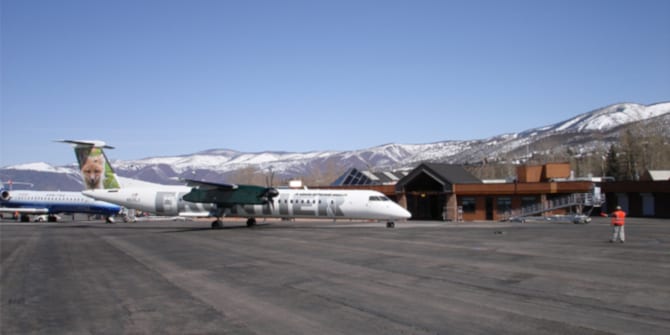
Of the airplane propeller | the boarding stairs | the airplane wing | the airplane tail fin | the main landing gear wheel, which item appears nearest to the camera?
the airplane propeller

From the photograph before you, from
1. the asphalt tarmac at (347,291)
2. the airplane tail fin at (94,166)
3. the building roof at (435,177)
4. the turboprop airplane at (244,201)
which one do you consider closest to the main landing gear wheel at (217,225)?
the turboprop airplane at (244,201)

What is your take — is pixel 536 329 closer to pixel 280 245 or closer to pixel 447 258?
pixel 447 258

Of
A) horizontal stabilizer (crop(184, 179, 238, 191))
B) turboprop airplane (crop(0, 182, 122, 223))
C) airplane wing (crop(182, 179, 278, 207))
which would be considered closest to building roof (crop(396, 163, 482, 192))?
airplane wing (crop(182, 179, 278, 207))

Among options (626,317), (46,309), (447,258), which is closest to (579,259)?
(447,258)

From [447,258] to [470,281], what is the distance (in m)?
5.67

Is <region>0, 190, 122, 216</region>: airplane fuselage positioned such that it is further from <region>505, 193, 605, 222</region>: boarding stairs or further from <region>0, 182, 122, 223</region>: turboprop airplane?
<region>505, 193, 605, 222</region>: boarding stairs

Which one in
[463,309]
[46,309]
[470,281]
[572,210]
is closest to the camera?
[463,309]

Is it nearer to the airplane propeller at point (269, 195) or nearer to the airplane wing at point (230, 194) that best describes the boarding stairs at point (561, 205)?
the airplane propeller at point (269, 195)

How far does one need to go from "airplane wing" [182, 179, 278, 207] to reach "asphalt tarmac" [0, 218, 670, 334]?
18.9 metres

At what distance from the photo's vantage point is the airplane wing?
44094 mm

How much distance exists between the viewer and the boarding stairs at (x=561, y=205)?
55.8m

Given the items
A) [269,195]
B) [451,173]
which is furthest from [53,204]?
[451,173]

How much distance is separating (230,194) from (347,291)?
32.2 meters

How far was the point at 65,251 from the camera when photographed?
87.8 ft
